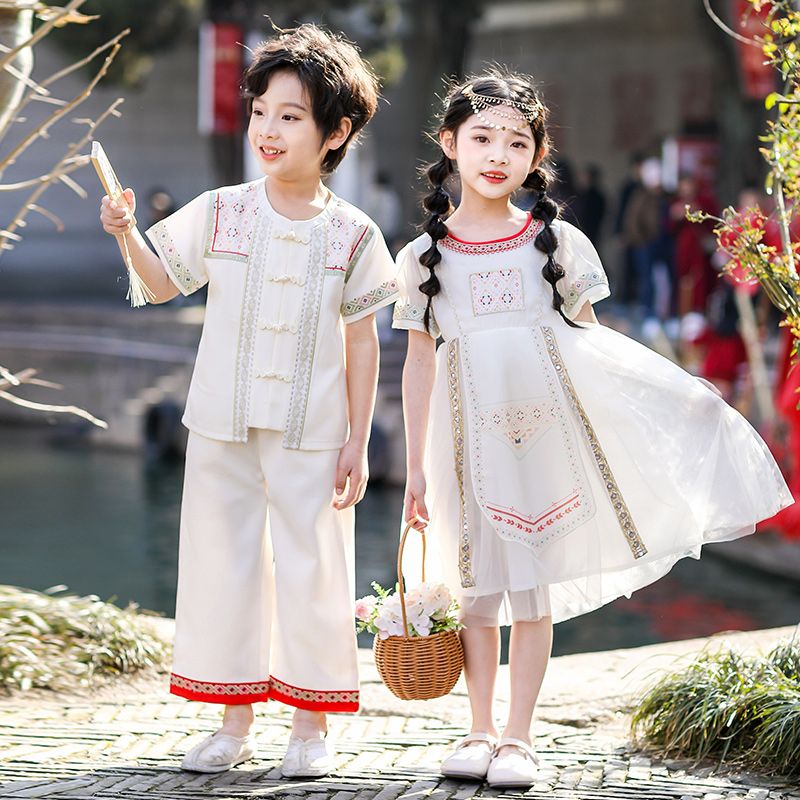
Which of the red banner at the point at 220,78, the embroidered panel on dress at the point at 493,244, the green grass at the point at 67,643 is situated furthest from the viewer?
the red banner at the point at 220,78

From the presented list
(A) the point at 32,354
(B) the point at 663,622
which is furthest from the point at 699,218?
(A) the point at 32,354

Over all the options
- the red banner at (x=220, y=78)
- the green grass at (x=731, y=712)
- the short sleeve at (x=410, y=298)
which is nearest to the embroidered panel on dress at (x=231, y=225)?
the short sleeve at (x=410, y=298)

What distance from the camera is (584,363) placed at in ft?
11.0

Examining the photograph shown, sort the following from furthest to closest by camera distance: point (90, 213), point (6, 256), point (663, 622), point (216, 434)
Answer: point (90, 213), point (6, 256), point (663, 622), point (216, 434)

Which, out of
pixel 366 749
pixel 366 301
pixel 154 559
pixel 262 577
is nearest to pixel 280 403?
pixel 366 301

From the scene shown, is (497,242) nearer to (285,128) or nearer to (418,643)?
(285,128)

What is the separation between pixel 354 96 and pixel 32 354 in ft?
39.6

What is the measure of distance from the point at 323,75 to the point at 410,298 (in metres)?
0.53

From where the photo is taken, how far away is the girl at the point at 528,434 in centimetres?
331

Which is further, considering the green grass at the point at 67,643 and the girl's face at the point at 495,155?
the green grass at the point at 67,643

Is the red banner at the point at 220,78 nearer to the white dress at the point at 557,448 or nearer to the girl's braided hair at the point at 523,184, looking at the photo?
the girl's braided hair at the point at 523,184

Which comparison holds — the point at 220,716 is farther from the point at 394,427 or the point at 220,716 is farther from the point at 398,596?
the point at 394,427

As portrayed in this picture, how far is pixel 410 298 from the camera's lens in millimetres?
3410

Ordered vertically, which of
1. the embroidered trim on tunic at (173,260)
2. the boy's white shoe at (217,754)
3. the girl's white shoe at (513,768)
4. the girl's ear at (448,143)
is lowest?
the girl's white shoe at (513,768)
